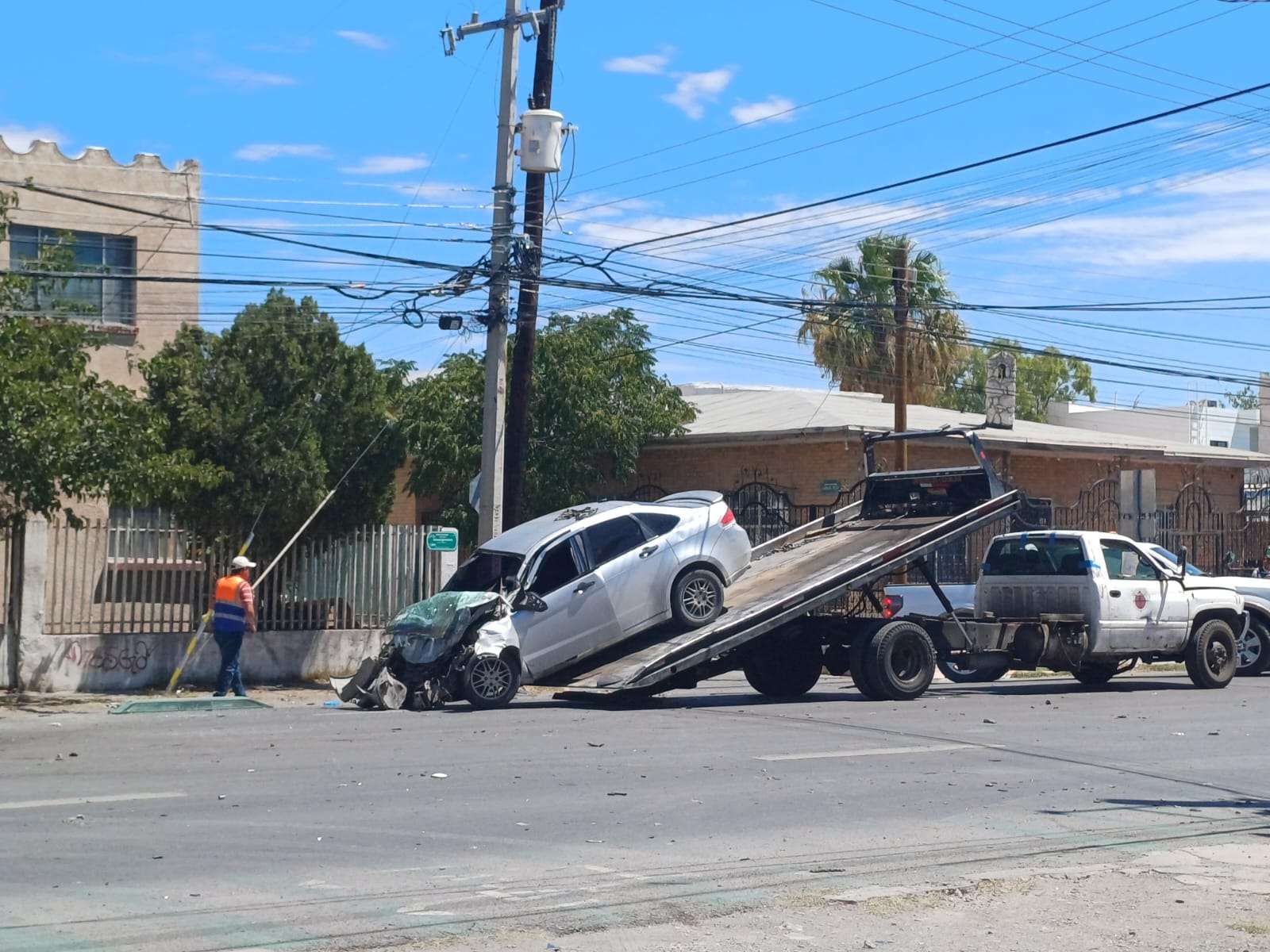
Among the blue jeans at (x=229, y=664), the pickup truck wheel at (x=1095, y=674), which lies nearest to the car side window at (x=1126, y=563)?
the pickup truck wheel at (x=1095, y=674)

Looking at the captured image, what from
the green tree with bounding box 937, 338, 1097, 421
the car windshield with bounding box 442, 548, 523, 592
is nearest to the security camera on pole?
the car windshield with bounding box 442, 548, 523, 592

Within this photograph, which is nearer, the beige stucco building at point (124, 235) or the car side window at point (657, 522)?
the car side window at point (657, 522)

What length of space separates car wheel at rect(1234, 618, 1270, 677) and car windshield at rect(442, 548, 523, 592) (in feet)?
38.3

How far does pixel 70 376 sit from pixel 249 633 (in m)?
4.49

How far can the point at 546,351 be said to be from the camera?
2920 cm

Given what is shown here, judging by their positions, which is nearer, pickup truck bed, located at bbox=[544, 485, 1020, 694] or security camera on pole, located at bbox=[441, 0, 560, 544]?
pickup truck bed, located at bbox=[544, 485, 1020, 694]

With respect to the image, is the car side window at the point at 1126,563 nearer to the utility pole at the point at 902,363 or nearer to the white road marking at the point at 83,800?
the utility pole at the point at 902,363

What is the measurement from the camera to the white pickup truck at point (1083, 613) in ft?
59.9

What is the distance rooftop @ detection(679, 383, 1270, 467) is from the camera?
29688mm

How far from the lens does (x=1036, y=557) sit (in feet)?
62.5

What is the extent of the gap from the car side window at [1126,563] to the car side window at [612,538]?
600 centimetres

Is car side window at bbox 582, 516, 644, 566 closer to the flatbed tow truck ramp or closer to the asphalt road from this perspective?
the flatbed tow truck ramp

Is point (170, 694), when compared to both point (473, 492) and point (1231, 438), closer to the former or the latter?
point (473, 492)

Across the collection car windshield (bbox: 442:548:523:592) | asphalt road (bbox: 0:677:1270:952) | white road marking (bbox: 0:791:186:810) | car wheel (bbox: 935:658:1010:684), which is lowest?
white road marking (bbox: 0:791:186:810)
